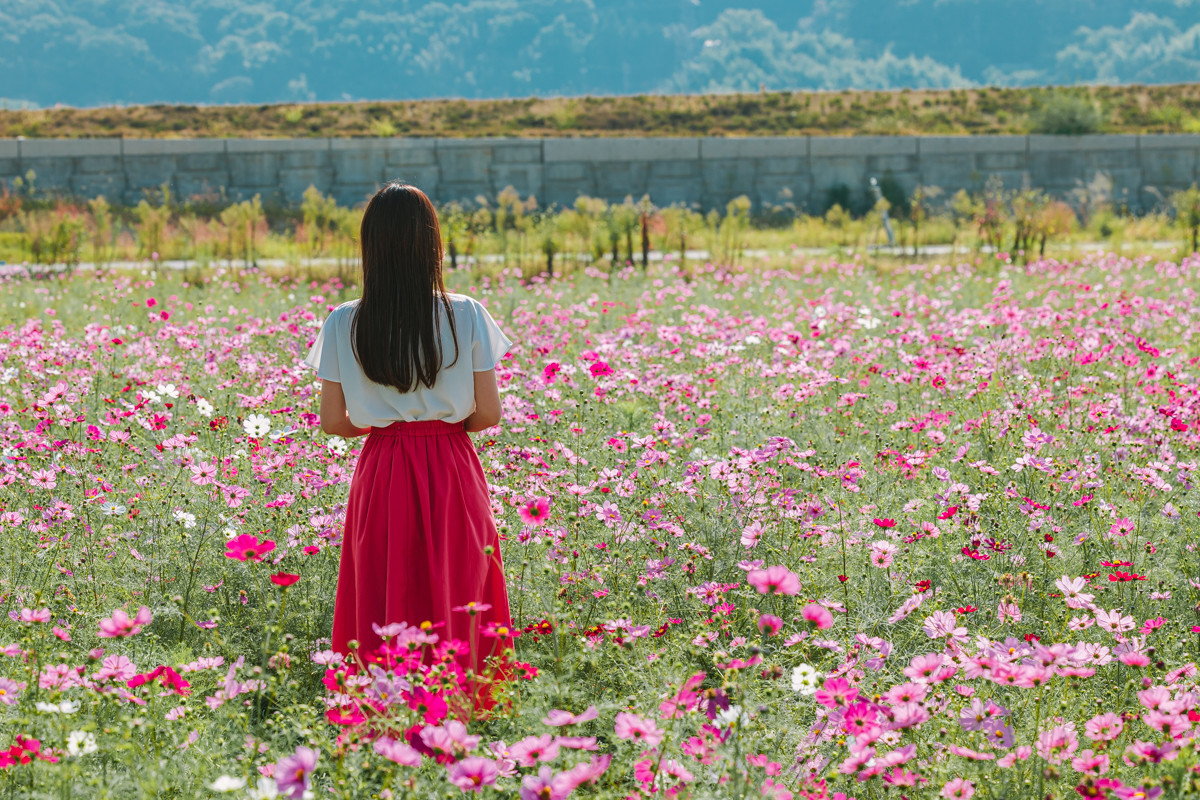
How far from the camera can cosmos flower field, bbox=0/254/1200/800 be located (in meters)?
1.91

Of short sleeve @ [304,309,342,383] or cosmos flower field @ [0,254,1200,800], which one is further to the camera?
short sleeve @ [304,309,342,383]

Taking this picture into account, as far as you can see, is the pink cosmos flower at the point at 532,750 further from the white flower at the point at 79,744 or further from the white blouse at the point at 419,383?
the white blouse at the point at 419,383

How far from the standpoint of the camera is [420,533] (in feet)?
8.15

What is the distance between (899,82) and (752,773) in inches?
7095

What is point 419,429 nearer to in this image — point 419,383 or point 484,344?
point 419,383

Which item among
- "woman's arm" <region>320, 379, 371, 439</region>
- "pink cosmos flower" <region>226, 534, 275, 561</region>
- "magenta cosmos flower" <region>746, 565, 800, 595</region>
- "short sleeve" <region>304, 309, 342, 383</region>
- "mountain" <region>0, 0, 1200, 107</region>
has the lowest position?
"pink cosmos flower" <region>226, 534, 275, 561</region>

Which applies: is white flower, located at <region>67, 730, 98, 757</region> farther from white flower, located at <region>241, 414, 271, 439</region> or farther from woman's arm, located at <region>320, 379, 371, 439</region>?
white flower, located at <region>241, 414, 271, 439</region>

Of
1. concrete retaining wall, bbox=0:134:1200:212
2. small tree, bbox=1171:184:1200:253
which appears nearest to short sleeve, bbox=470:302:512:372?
small tree, bbox=1171:184:1200:253

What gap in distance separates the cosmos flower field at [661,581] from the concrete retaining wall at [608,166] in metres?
14.6

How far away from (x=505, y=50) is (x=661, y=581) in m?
195

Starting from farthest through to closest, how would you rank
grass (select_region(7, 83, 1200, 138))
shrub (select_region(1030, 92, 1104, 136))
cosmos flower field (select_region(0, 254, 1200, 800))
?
grass (select_region(7, 83, 1200, 138))
shrub (select_region(1030, 92, 1104, 136))
cosmos flower field (select_region(0, 254, 1200, 800))

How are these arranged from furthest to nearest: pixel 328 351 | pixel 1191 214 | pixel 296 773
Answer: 1. pixel 1191 214
2. pixel 328 351
3. pixel 296 773

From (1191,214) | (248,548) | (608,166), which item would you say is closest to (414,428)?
(248,548)

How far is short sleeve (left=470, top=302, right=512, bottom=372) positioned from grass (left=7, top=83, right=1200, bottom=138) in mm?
21582
